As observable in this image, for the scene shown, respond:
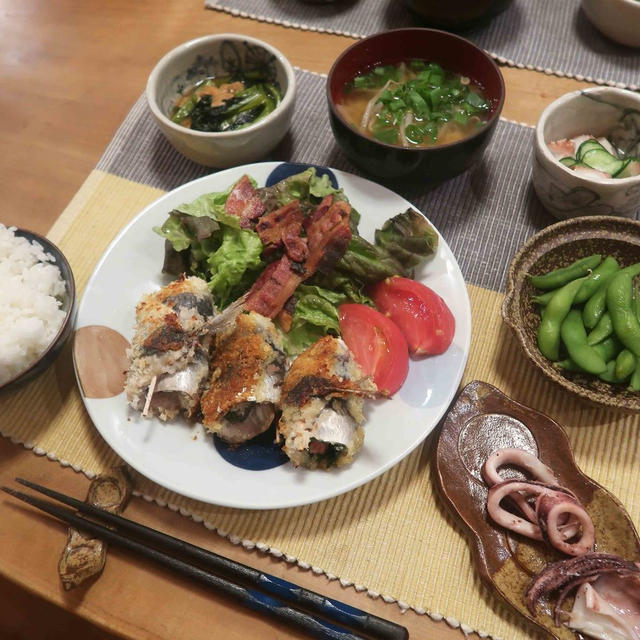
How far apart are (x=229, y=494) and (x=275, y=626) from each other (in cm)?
37

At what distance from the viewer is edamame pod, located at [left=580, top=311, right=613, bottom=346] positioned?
64.9 inches

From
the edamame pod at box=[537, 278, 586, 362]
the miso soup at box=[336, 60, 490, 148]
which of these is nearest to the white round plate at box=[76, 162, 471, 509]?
the edamame pod at box=[537, 278, 586, 362]

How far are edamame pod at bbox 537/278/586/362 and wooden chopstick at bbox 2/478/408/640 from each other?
90 centimetres

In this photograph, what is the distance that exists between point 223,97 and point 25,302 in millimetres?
1169

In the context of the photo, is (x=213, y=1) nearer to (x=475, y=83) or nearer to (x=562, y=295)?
(x=475, y=83)

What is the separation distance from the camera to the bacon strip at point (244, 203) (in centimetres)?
189

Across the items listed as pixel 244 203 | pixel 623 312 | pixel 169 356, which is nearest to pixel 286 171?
pixel 244 203

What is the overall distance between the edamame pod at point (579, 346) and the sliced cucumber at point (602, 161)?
592 mm

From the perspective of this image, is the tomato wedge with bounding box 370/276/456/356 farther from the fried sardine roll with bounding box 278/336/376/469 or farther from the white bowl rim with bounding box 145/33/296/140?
the white bowl rim with bounding box 145/33/296/140

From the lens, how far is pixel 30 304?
1.69 metres

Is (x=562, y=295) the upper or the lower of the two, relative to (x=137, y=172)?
upper

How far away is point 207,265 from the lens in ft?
6.26

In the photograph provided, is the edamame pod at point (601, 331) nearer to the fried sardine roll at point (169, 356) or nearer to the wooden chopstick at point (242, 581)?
the wooden chopstick at point (242, 581)

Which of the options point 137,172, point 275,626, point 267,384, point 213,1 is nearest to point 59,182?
point 137,172
